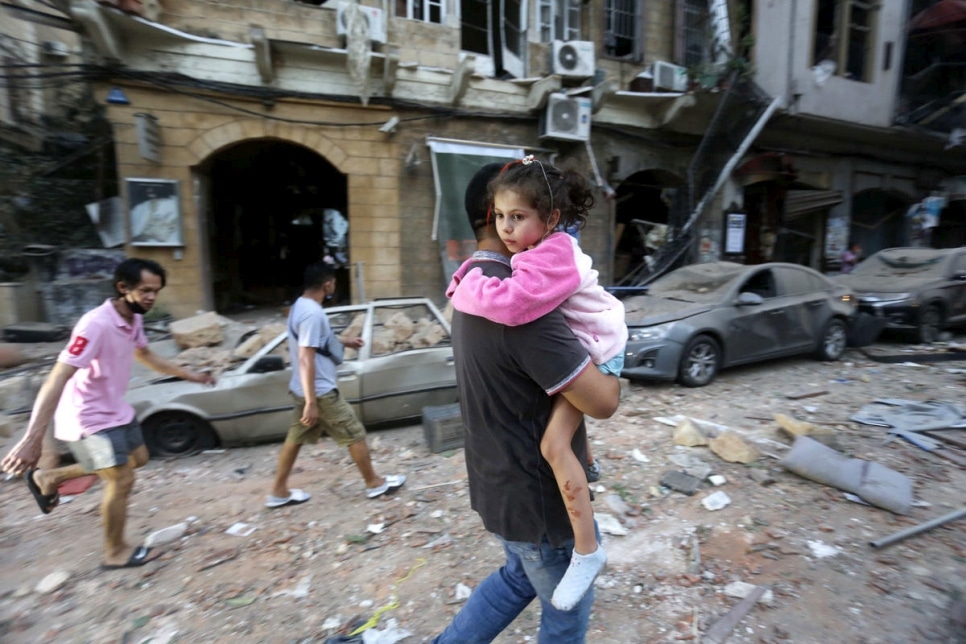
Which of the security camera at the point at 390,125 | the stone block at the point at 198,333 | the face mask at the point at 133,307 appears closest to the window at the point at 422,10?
the security camera at the point at 390,125

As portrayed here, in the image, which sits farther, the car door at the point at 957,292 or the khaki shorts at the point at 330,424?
Result: the car door at the point at 957,292

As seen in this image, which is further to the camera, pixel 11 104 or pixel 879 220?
pixel 879 220

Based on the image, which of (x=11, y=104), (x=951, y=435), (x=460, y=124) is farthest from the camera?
(x=460, y=124)

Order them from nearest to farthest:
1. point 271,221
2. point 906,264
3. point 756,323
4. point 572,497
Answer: point 572,497 → point 756,323 → point 906,264 → point 271,221

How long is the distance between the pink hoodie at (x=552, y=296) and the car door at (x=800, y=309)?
6.31m

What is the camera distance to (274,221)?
466 inches

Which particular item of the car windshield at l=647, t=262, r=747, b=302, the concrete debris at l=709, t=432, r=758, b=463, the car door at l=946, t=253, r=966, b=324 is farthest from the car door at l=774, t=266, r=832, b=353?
the concrete debris at l=709, t=432, r=758, b=463

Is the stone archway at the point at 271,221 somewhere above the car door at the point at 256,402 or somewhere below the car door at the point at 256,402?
above

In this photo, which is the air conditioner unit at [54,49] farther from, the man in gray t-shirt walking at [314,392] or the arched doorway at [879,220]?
the arched doorway at [879,220]

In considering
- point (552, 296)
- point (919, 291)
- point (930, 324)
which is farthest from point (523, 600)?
point (930, 324)

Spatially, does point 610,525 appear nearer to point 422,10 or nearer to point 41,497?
point 41,497

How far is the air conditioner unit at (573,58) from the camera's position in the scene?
933 centimetres

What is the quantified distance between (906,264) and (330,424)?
392 inches

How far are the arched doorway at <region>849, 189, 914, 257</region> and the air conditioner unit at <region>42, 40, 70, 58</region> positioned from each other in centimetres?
1928
